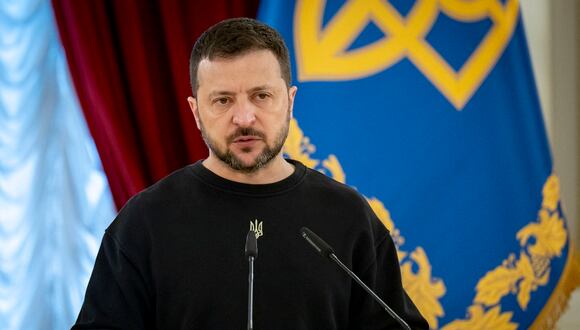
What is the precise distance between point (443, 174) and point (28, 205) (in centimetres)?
135

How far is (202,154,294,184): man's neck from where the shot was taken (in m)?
1.48

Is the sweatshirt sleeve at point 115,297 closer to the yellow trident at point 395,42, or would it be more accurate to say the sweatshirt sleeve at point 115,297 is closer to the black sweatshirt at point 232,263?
the black sweatshirt at point 232,263

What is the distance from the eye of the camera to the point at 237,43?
4.57ft

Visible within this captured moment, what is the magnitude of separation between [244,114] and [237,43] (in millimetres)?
147

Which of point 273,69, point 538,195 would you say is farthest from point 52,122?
point 538,195

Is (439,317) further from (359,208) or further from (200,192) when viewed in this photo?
(200,192)

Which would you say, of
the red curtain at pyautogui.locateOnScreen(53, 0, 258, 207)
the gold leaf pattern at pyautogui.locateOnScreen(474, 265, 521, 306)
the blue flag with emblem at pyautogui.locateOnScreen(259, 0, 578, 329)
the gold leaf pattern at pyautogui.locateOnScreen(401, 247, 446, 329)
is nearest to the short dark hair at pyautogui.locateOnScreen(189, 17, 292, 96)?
→ the red curtain at pyautogui.locateOnScreen(53, 0, 258, 207)

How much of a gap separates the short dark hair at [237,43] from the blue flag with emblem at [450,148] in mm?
889

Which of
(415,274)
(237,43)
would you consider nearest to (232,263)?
(237,43)

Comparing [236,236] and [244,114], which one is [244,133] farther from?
[236,236]

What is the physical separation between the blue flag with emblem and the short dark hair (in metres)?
0.89

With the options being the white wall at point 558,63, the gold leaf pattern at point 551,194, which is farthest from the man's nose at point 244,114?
the white wall at point 558,63

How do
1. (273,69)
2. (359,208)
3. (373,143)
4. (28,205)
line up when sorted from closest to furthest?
(273,69)
(359,208)
(28,205)
(373,143)

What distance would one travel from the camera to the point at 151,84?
2.23 meters
